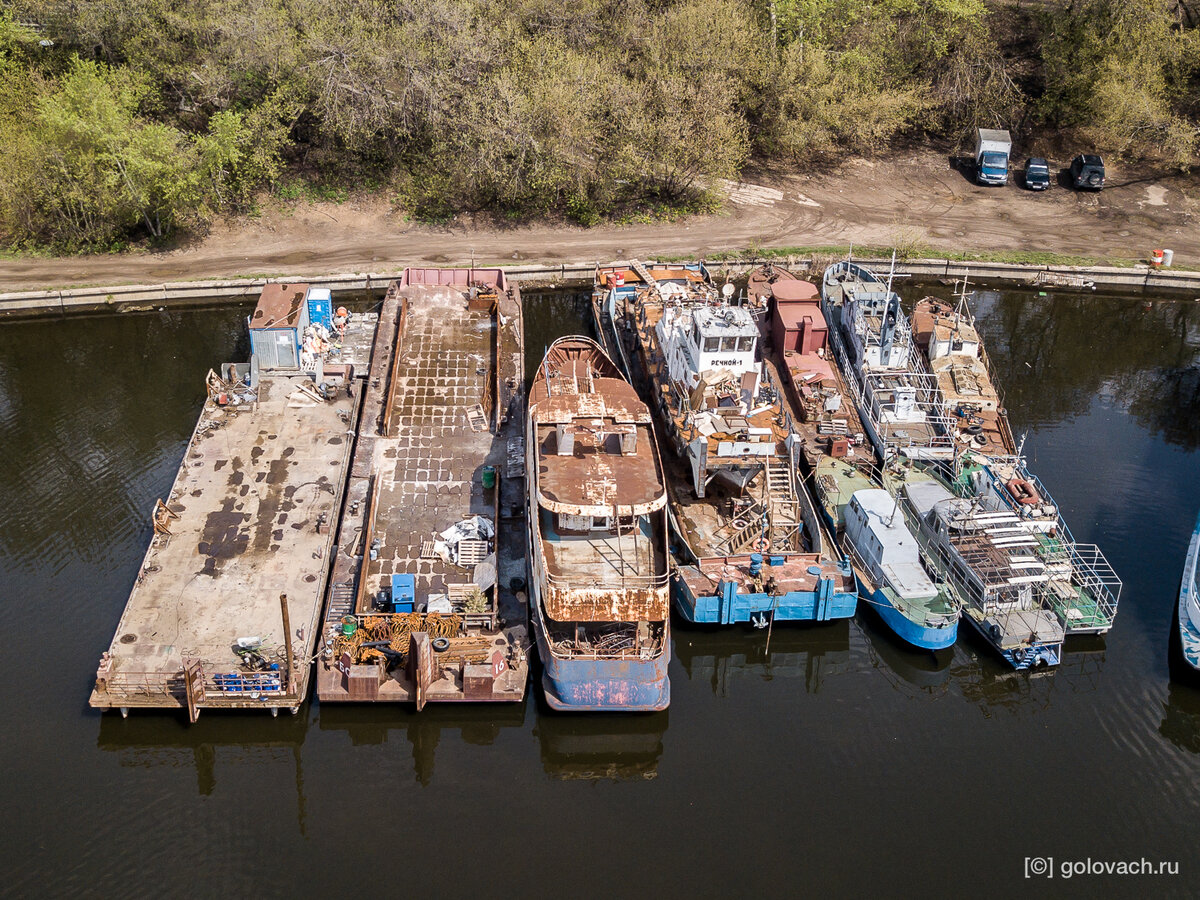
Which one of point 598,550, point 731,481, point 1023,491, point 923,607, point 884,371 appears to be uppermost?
point 884,371

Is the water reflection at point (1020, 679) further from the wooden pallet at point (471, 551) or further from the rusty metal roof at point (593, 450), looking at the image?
the wooden pallet at point (471, 551)

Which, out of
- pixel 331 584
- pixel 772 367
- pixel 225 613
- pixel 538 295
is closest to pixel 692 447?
pixel 772 367

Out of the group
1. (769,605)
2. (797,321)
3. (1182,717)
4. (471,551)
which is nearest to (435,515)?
(471,551)

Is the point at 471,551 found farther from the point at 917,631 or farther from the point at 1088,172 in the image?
the point at 1088,172

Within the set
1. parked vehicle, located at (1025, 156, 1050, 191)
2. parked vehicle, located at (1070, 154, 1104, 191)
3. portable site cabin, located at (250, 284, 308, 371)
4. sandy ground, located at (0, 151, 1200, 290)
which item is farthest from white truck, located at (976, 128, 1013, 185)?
portable site cabin, located at (250, 284, 308, 371)

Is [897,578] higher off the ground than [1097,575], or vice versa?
[897,578]
